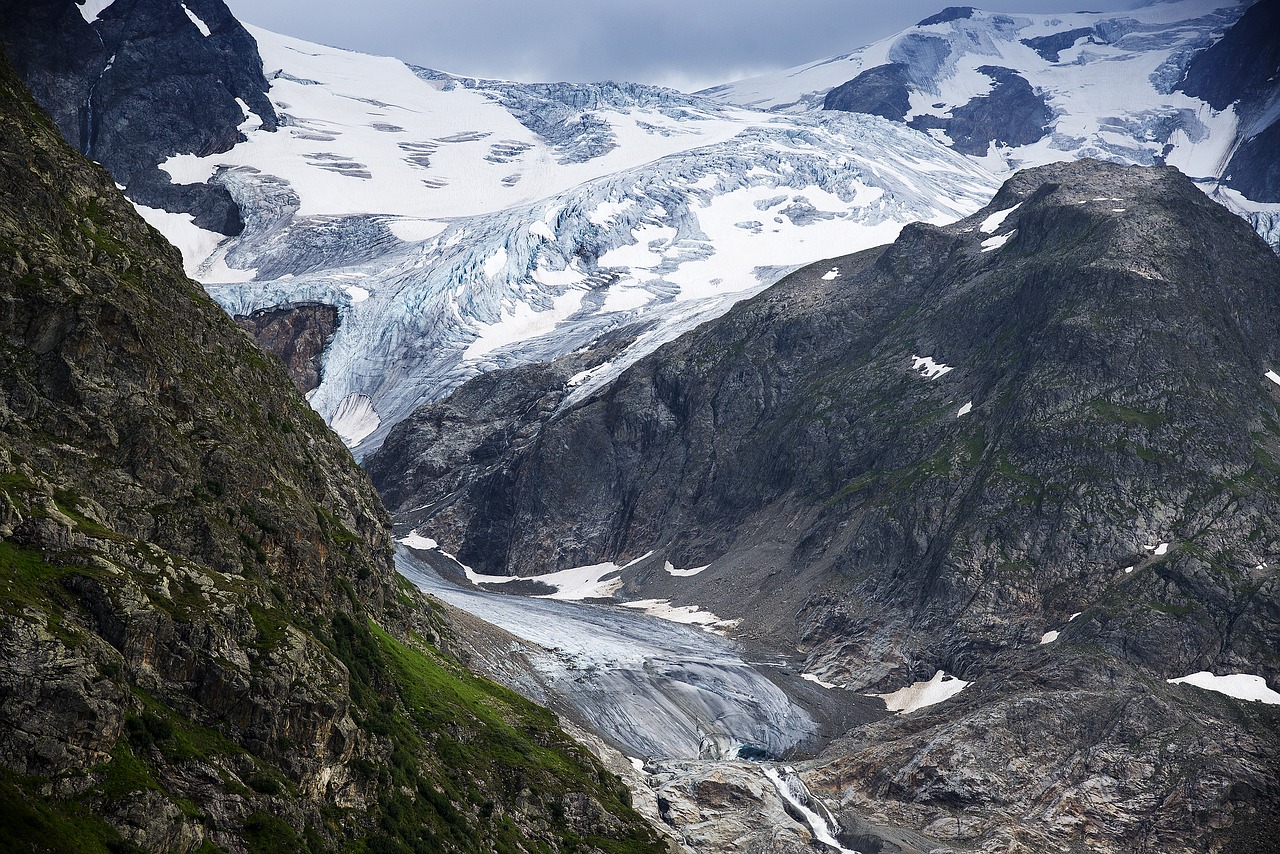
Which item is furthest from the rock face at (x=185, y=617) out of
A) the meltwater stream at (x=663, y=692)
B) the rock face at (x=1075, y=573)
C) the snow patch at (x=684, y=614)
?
the snow patch at (x=684, y=614)

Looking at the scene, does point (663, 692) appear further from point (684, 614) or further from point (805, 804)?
point (684, 614)

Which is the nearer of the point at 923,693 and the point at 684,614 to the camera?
the point at 923,693

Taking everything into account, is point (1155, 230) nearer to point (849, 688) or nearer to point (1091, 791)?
point (849, 688)

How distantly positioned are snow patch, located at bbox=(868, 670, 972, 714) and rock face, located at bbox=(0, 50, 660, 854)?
66544 millimetres

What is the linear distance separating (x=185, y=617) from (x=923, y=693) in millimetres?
116572

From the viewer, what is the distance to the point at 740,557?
200 m

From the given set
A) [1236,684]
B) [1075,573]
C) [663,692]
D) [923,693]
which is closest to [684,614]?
[663,692]

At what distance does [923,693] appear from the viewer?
500 ft

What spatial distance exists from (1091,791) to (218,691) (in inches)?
3771

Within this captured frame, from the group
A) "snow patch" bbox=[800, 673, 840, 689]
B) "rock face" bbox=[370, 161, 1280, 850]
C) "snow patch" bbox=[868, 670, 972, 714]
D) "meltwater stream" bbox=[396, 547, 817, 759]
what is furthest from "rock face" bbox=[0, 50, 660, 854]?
"snow patch" bbox=[800, 673, 840, 689]

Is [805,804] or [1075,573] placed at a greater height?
[1075,573]

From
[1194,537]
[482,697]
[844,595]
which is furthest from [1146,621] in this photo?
[482,697]

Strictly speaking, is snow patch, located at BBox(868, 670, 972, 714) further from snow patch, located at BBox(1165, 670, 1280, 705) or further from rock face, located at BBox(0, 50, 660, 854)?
rock face, located at BBox(0, 50, 660, 854)

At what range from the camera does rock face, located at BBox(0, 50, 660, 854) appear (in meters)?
43.7
